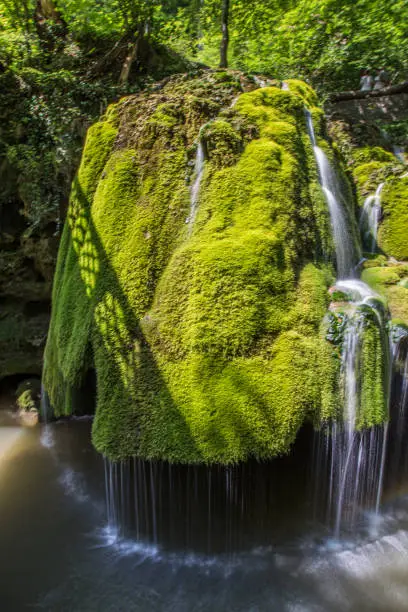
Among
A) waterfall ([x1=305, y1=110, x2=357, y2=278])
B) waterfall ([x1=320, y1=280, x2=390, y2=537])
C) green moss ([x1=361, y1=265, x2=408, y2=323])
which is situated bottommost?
waterfall ([x1=320, y1=280, x2=390, y2=537])

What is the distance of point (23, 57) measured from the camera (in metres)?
8.61

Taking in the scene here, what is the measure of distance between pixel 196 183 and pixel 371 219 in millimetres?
3689

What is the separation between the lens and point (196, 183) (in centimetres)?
462

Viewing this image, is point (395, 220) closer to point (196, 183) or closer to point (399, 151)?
point (399, 151)

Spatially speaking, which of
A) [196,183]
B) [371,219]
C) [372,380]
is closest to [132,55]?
[196,183]

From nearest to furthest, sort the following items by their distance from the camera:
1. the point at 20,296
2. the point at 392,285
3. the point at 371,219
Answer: the point at 392,285
the point at 371,219
the point at 20,296

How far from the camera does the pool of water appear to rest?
12.2 feet

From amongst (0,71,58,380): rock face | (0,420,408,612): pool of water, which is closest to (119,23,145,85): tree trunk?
(0,71,58,380): rock face

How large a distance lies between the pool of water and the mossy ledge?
103 centimetres

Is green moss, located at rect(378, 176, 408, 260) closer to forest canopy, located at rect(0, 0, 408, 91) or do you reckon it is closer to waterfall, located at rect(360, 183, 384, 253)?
waterfall, located at rect(360, 183, 384, 253)

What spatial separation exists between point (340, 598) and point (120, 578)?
2.22 meters

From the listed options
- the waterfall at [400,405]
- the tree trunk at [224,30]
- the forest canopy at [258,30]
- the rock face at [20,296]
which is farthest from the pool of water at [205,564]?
the tree trunk at [224,30]

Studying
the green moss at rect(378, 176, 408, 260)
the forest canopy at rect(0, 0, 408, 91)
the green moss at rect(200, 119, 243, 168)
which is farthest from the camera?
the forest canopy at rect(0, 0, 408, 91)

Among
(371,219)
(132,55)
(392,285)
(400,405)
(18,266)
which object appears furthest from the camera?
(132,55)
